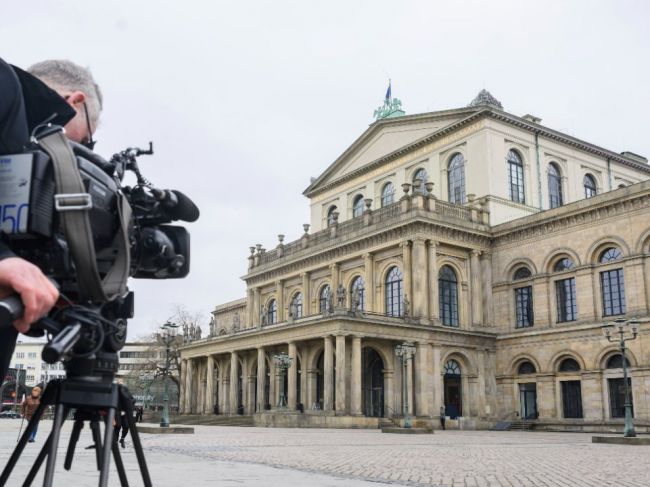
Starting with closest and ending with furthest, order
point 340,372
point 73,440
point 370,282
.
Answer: point 73,440, point 340,372, point 370,282

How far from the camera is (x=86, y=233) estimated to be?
2381mm

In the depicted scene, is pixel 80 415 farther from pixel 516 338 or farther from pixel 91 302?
pixel 516 338

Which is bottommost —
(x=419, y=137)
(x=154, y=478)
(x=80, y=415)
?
(x=154, y=478)

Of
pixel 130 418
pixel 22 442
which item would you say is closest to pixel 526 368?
pixel 130 418

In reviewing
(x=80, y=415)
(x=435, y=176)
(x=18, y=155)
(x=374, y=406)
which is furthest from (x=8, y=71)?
(x=435, y=176)

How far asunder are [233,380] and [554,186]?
83.6ft

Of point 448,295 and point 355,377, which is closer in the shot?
point 355,377

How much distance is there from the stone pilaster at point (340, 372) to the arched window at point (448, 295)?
7.41 metres

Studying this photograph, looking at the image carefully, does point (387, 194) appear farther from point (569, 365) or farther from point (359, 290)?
point (569, 365)

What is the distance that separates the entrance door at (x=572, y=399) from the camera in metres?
38.7

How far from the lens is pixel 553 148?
4900 centimetres

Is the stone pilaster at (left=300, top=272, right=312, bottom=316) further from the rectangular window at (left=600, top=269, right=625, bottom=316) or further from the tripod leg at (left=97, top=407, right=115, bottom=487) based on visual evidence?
the tripod leg at (left=97, top=407, right=115, bottom=487)

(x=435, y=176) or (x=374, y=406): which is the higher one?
(x=435, y=176)

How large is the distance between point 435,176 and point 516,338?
12529 mm
